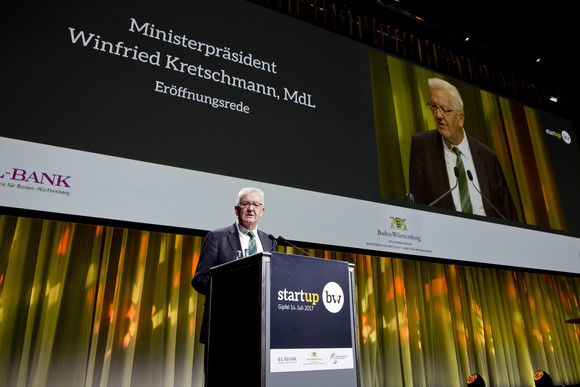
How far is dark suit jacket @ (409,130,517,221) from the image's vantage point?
3346 mm

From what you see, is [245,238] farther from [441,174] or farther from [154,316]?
[441,174]

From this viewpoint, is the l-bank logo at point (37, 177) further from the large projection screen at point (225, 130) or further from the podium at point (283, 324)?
the podium at point (283, 324)

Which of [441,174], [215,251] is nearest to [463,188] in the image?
[441,174]

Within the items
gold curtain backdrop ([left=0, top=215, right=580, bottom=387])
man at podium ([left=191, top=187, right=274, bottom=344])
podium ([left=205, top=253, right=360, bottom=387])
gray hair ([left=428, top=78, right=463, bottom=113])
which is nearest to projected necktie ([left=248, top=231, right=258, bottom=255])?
man at podium ([left=191, top=187, right=274, bottom=344])

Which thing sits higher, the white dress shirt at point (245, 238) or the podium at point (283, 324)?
the white dress shirt at point (245, 238)

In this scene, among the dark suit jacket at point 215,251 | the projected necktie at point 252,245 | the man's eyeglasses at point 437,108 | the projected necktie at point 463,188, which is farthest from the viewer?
the man's eyeglasses at point 437,108

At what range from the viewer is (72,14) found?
8.00 feet

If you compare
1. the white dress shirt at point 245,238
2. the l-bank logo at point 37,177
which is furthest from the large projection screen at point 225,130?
the white dress shirt at point 245,238

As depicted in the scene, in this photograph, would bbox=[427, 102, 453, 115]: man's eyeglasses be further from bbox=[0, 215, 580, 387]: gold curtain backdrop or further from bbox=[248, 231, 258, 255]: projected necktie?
bbox=[248, 231, 258, 255]: projected necktie

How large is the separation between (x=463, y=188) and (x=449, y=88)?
103cm

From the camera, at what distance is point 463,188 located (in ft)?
11.5

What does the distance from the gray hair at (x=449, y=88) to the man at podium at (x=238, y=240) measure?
2.55 m

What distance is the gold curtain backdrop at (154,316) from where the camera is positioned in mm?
2443

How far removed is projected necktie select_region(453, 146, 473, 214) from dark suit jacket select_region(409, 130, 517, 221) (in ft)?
0.41
